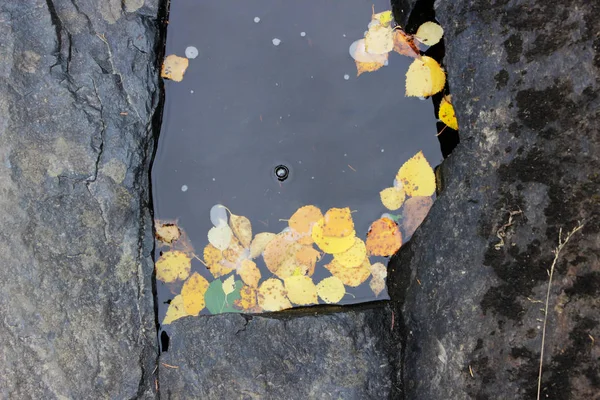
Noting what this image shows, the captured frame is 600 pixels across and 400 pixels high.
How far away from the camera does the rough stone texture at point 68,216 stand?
1.77m

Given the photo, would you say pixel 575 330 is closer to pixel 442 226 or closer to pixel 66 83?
pixel 442 226

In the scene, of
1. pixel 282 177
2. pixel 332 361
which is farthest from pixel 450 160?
pixel 332 361

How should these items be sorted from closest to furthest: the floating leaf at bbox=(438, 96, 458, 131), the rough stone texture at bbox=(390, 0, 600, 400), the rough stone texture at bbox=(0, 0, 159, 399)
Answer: the rough stone texture at bbox=(390, 0, 600, 400) → the rough stone texture at bbox=(0, 0, 159, 399) → the floating leaf at bbox=(438, 96, 458, 131)

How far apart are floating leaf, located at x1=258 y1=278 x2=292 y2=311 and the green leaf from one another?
0.09m

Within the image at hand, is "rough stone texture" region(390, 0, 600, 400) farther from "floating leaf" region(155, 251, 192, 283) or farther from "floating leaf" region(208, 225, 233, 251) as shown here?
"floating leaf" region(155, 251, 192, 283)

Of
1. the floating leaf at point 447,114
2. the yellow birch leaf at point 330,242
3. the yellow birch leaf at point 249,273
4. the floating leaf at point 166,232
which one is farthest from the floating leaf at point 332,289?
the floating leaf at point 447,114

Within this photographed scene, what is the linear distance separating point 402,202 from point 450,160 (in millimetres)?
261

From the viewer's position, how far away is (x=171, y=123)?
6.75 ft

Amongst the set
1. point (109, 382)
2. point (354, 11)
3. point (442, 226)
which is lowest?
point (109, 382)

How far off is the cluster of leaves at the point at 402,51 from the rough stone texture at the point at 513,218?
126 millimetres

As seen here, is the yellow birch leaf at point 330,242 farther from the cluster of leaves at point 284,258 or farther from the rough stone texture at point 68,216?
the rough stone texture at point 68,216

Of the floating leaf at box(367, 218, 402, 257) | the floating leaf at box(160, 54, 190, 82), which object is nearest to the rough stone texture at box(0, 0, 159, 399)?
the floating leaf at box(160, 54, 190, 82)

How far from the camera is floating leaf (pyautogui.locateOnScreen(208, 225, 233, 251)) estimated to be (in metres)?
2.02

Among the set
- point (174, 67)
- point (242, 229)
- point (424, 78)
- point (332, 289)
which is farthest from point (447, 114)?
point (174, 67)
